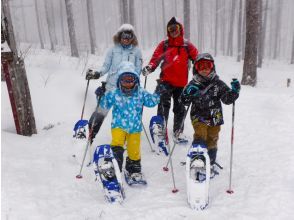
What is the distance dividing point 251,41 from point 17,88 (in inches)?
306

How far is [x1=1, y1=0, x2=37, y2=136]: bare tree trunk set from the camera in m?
6.07

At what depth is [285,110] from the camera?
8.17 m

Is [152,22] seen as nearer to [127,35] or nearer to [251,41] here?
[251,41]

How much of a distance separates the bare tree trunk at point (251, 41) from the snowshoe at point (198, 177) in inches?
296

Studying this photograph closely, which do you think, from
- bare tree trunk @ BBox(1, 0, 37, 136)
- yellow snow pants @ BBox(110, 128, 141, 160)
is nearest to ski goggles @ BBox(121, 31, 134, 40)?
yellow snow pants @ BBox(110, 128, 141, 160)

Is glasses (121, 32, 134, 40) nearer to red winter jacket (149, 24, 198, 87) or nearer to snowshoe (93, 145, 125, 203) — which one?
red winter jacket (149, 24, 198, 87)

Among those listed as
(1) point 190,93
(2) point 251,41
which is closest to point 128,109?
(1) point 190,93

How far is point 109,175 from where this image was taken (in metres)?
4.34

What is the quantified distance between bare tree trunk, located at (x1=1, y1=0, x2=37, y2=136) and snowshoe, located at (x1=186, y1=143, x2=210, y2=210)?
3.65m

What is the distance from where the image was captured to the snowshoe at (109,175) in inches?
167

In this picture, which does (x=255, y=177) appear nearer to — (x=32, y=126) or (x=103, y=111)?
(x=103, y=111)

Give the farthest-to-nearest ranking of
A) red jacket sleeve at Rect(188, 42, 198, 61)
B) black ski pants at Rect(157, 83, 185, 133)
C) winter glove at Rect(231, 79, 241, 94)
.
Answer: black ski pants at Rect(157, 83, 185, 133), red jacket sleeve at Rect(188, 42, 198, 61), winter glove at Rect(231, 79, 241, 94)

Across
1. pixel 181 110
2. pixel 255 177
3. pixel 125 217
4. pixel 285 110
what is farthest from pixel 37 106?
pixel 285 110

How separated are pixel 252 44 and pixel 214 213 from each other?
8.15 metres
